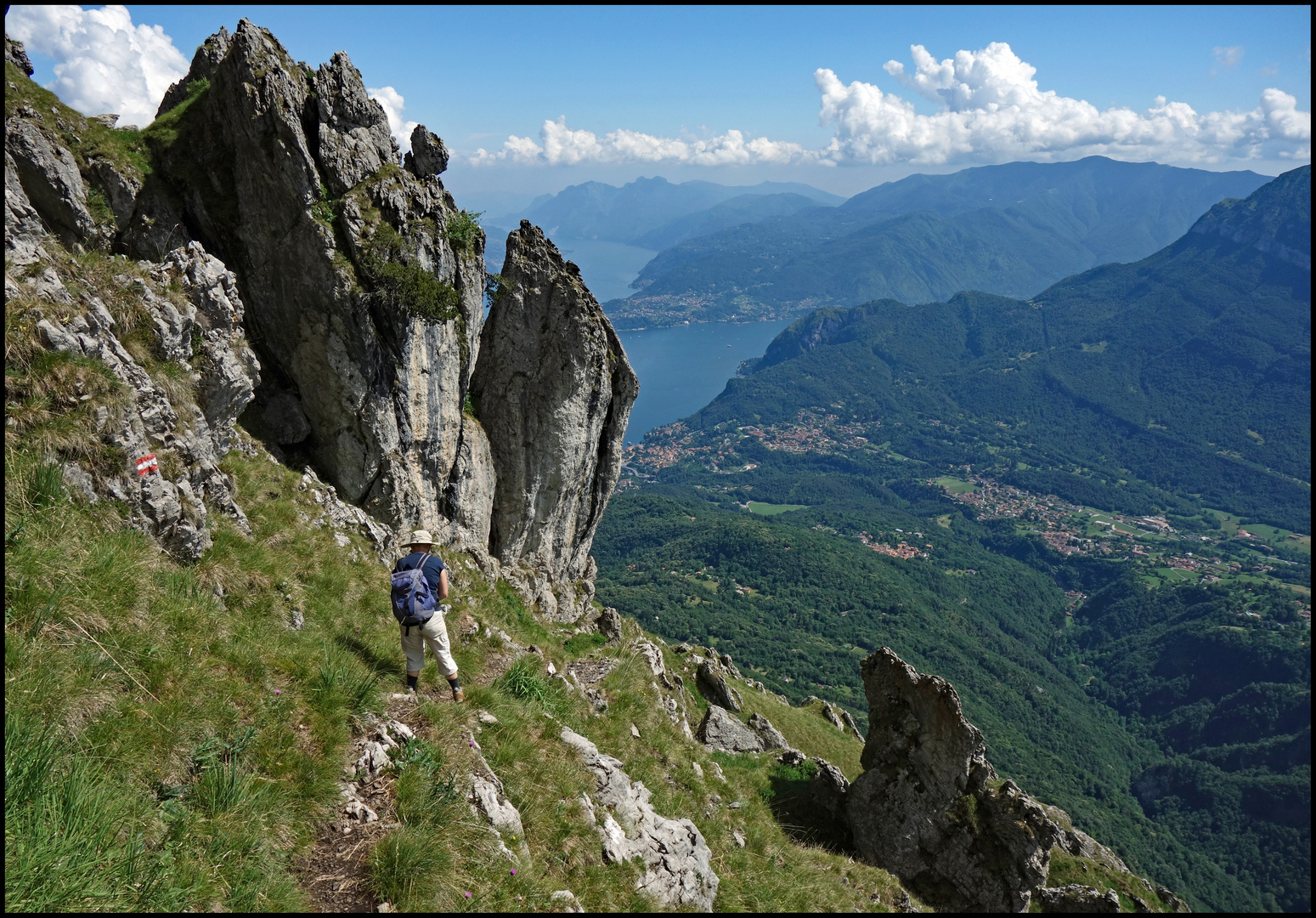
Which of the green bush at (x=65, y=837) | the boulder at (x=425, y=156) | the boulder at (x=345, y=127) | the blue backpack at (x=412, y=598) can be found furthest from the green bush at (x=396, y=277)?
the green bush at (x=65, y=837)

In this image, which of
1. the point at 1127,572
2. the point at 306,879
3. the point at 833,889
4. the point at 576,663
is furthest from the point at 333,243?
the point at 1127,572

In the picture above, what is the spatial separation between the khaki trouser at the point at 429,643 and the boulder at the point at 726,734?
35.1 ft

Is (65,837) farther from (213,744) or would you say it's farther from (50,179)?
(50,179)

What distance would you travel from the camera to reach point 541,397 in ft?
65.2

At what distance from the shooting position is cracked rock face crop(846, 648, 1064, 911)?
1258 centimetres

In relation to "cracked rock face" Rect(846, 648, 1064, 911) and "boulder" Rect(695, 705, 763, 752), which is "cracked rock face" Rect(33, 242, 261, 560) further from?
"cracked rock face" Rect(846, 648, 1064, 911)

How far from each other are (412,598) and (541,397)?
13275 millimetres

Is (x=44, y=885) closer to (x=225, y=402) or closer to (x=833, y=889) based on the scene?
(x=833, y=889)

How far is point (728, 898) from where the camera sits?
7.02 metres

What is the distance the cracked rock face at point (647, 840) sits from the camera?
638 cm

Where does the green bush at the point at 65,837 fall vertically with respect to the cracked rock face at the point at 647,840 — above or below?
above

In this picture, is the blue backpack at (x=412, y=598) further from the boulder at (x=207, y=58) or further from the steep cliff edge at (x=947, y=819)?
the boulder at (x=207, y=58)

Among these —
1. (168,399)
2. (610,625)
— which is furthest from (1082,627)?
(168,399)

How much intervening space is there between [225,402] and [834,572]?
11526 cm
